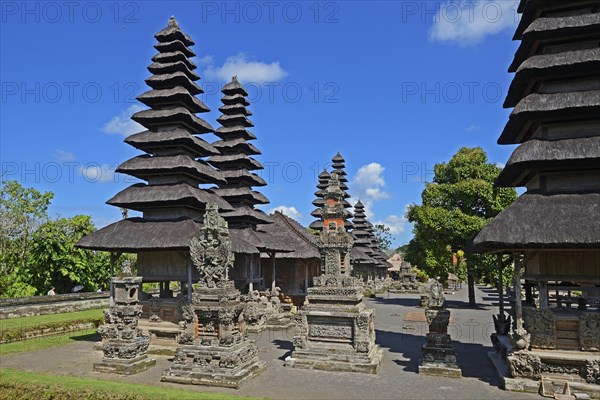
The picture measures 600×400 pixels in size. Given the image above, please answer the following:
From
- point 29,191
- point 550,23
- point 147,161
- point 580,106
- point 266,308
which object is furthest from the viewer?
point 29,191

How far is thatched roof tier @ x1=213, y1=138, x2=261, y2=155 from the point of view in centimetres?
2984

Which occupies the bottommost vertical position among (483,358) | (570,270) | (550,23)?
(483,358)

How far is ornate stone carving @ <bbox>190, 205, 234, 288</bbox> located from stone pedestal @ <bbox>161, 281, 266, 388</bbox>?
0.37 m

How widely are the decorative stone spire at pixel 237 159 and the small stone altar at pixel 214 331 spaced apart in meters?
13.6

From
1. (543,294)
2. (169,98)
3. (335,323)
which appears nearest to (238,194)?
(169,98)

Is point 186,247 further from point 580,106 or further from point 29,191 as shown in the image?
point 29,191

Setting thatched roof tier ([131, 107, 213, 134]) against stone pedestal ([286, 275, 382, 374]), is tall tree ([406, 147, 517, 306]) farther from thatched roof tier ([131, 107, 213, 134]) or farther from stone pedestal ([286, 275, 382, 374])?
thatched roof tier ([131, 107, 213, 134])

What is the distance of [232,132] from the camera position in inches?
1191

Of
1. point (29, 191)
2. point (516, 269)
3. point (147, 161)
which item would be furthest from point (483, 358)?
point (29, 191)

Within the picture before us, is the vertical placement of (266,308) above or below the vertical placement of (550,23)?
below

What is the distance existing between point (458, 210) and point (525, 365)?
19.5 metres

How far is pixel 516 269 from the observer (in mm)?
13273

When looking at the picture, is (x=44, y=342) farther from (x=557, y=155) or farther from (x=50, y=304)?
(x=557, y=155)

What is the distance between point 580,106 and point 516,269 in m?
5.10
